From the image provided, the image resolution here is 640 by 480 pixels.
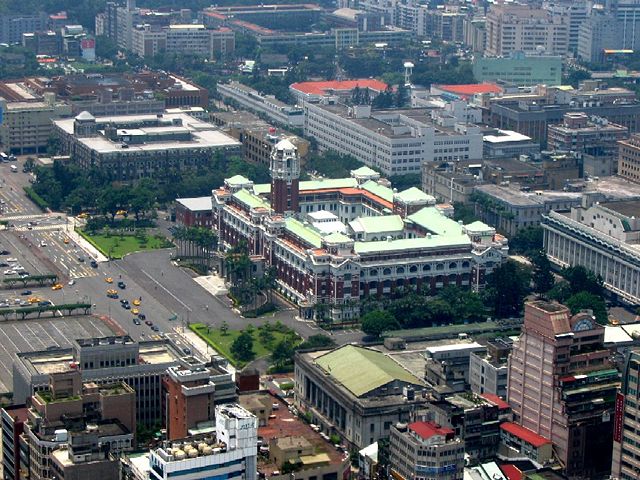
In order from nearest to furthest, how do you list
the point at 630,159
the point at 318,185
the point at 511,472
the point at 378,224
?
the point at 511,472 < the point at 378,224 < the point at 318,185 < the point at 630,159

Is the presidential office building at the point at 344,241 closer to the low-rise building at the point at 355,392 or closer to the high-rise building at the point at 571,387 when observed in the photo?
the low-rise building at the point at 355,392

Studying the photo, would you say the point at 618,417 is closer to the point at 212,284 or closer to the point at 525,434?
the point at 525,434

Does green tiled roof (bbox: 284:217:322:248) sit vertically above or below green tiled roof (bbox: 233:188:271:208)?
below

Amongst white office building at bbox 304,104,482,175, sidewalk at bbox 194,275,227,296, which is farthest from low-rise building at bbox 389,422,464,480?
white office building at bbox 304,104,482,175

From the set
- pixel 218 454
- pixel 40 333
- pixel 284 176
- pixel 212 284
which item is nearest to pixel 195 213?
pixel 212 284

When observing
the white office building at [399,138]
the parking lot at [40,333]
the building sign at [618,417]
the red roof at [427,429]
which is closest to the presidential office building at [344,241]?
the parking lot at [40,333]

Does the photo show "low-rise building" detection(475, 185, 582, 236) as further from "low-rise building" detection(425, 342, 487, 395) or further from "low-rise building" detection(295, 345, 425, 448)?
"low-rise building" detection(295, 345, 425, 448)

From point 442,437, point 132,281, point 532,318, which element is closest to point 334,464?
point 442,437
